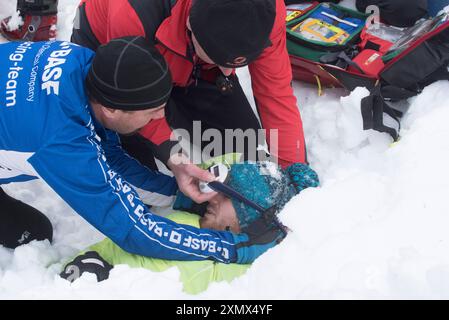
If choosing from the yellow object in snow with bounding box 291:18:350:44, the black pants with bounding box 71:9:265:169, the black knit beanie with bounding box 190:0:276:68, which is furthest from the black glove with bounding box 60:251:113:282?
the yellow object in snow with bounding box 291:18:350:44

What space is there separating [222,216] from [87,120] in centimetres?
80

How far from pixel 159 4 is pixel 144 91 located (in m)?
0.56

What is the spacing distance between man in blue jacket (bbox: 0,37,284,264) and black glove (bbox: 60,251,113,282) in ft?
0.51

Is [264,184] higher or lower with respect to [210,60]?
lower

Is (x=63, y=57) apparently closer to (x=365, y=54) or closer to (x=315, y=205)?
(x=315, y=205)

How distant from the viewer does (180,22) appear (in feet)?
6.69

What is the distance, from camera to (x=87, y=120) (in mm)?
1746

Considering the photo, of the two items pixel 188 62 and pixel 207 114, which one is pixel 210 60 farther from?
pixel 207 114

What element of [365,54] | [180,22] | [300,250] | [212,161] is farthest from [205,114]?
[300,250]

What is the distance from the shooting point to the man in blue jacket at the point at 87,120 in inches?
64.2

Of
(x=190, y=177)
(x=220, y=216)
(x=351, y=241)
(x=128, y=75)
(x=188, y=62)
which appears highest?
(x=128, y=75)

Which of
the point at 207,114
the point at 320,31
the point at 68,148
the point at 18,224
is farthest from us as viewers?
the point at 320,31

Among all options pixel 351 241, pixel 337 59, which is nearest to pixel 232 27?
pixel 351 241
